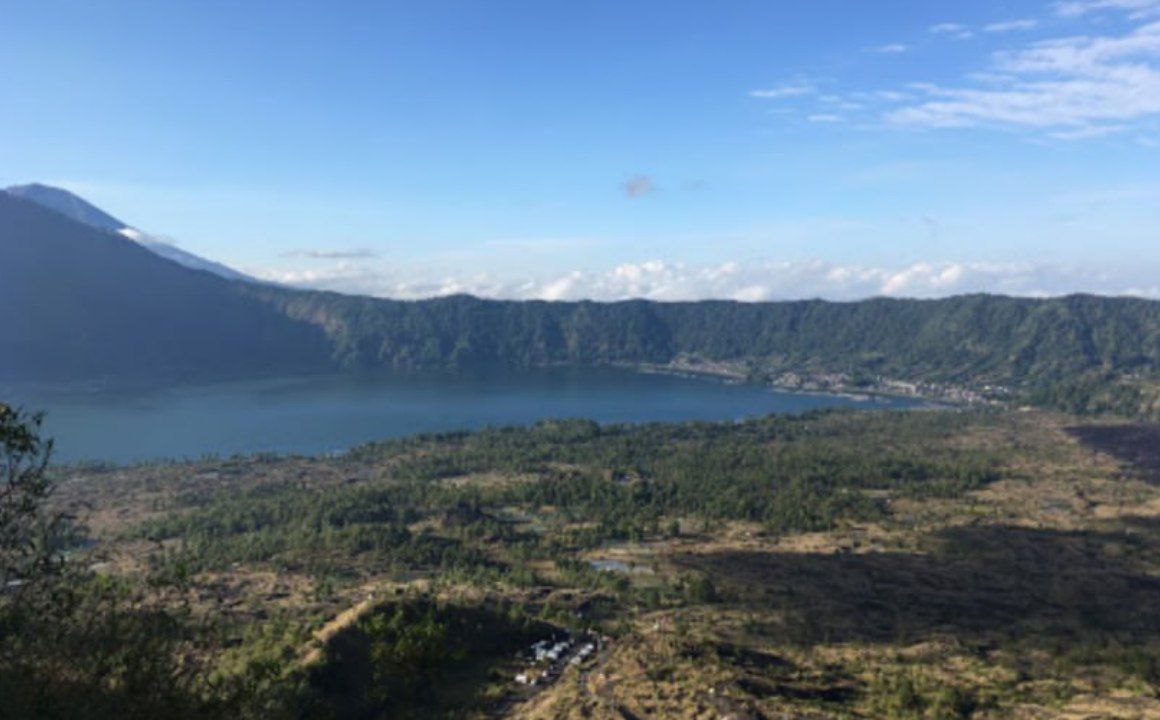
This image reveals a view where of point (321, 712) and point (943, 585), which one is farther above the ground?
point (321, 712)

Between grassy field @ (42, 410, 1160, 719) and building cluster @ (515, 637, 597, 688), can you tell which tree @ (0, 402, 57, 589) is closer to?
grassy field @ (42, 410, 1160, 719)

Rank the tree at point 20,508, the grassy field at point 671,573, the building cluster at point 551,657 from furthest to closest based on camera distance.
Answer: the building cluster at point 551,657
the grassy field at point 671,573
the tree at point 20,508

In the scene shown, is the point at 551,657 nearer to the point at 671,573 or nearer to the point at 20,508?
the point at 671,573

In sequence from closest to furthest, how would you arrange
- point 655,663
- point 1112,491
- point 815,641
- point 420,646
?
point 420,646 → point 655,663 → point 815,641 → point 1112,491

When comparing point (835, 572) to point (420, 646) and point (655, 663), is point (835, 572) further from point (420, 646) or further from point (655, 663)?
point (420, 646)

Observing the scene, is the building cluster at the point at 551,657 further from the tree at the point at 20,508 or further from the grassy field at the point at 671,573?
the tree at the point at 20,508

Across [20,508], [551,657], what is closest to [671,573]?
[551,657]

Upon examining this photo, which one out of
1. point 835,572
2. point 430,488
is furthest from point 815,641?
point 430,488

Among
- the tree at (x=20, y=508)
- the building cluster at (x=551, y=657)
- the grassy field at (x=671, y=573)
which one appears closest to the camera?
the tree at (x=20, y=508)

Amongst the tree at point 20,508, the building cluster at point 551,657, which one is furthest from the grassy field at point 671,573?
the tree at point 20,508
